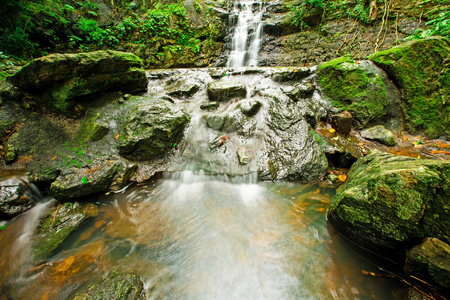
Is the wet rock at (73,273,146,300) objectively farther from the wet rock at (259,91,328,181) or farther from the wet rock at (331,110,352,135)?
the wet rock at (331,110,352,135)

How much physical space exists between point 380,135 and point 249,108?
3394mm

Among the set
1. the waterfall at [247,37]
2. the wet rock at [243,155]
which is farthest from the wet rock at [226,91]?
the waterfall at [247,37]

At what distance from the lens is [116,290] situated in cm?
172

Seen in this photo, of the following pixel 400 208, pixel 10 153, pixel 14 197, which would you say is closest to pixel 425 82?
pixel 400 208

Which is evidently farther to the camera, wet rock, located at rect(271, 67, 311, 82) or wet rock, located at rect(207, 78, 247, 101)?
wet rock, located at rect(271, 67, 311, 82)

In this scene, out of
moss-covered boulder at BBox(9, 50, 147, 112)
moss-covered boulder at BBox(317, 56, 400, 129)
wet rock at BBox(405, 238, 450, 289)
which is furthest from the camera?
moss-covered boulder at BBox(317, 56, 400, 129)

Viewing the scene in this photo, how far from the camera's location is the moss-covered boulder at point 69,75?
11.4 ft

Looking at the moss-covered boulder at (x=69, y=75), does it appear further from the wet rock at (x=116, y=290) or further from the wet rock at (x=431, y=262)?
the wet rock at (x=431, y=262)

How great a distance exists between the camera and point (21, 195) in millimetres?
2920

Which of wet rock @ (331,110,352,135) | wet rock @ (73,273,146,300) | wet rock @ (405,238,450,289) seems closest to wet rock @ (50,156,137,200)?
wet rock @ (73,273,146,300)

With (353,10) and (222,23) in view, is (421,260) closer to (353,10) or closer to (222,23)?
(353,10)

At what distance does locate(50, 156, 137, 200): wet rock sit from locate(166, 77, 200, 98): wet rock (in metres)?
3.16

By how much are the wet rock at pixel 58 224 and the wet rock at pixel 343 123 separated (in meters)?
5.92

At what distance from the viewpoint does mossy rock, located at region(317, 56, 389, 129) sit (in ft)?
14.6
